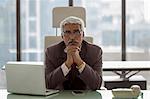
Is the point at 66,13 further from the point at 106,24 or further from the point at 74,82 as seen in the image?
the point at 106,24

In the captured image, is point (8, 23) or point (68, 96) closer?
point (68, 96)

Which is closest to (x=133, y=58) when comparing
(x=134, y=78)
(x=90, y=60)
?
(x=134, y=78)

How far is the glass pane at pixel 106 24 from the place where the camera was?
Result: 18.2ft

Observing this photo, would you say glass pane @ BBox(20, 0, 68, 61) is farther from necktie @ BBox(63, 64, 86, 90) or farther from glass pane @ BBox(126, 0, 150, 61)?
necktie @ BBox(63, 64, 86, 90)

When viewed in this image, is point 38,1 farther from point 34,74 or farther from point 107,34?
point 34,74

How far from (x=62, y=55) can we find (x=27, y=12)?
2.99 metres

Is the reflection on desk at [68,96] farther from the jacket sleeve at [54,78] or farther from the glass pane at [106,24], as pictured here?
the glass pane at [106,24]

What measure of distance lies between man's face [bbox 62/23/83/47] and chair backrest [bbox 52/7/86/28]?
749 mm

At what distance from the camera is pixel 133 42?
18.3ft

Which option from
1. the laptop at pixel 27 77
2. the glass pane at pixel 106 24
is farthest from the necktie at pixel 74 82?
the glass pane at pixel 106 24

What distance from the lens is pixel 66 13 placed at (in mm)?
3447

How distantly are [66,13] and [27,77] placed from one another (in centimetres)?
145

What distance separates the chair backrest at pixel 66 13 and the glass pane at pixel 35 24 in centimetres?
203

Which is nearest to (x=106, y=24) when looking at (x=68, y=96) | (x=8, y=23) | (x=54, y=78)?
(x=8, y=23)
